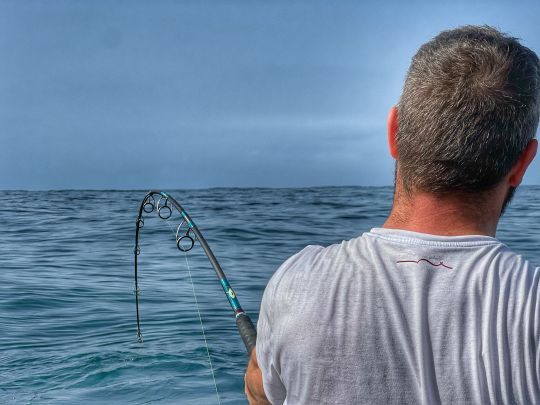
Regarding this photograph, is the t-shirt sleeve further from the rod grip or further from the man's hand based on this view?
the rod grip

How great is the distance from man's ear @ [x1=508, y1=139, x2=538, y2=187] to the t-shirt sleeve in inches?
15.2

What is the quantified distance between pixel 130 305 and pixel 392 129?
6.74m

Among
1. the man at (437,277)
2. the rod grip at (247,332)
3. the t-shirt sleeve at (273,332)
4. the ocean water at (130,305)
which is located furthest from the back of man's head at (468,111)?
the ocean water at (130,305)

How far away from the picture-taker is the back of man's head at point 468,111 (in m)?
1.22

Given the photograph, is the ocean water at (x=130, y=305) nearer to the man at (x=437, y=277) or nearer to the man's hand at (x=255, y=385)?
the man's hand at (x=255, y=385)

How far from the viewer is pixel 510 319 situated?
45.9 inches

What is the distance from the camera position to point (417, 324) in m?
1.18

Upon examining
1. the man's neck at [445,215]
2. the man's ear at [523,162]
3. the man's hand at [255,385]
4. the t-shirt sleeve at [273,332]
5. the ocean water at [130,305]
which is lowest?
the ocean water at [130,305]

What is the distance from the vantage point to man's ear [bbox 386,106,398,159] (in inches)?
52.1

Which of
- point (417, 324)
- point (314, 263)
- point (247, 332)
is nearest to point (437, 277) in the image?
point (417, 324)

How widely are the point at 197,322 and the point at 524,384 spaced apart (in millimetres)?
5935

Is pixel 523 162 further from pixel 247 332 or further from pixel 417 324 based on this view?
pixel 247 332

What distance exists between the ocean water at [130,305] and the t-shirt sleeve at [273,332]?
386 centimetres

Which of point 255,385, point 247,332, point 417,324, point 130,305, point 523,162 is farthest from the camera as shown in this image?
point 130,305
